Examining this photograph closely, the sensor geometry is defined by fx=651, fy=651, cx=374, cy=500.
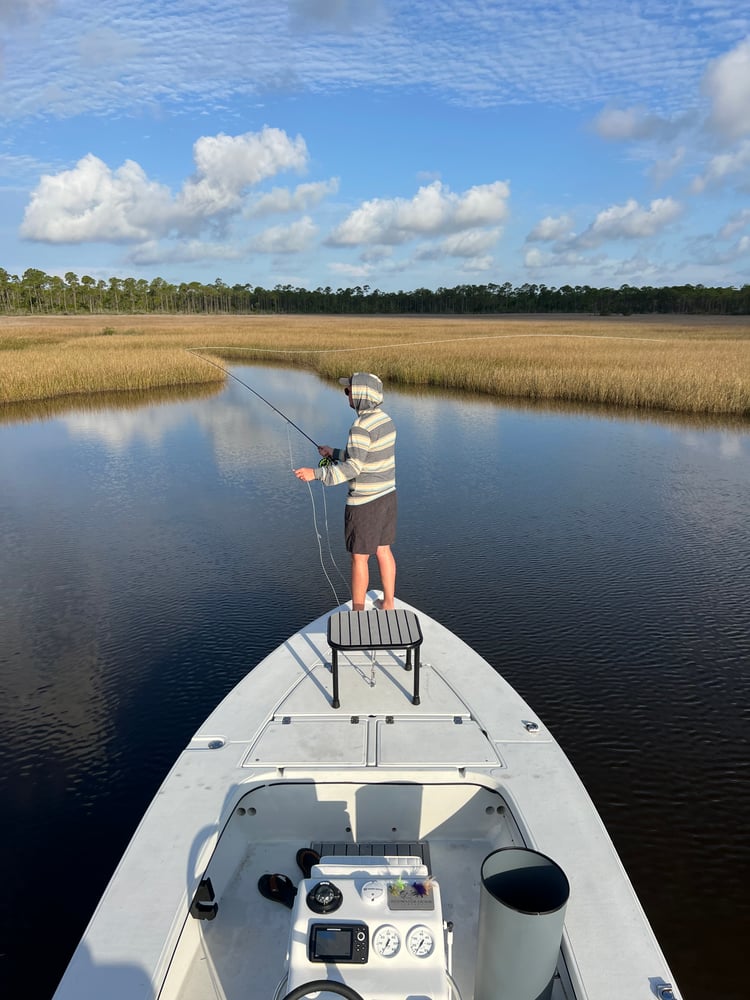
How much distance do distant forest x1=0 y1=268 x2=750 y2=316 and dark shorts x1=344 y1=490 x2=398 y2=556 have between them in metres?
93.1

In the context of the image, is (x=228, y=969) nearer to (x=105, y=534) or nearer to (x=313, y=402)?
(x=105, y=534)

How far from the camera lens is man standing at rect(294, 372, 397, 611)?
415 cm

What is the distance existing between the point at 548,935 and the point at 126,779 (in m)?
3.48

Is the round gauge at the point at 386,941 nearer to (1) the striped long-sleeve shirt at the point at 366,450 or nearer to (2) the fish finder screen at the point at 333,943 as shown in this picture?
(2) the fish finder screen at the point at 333,943

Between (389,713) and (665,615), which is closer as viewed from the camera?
(389,713)

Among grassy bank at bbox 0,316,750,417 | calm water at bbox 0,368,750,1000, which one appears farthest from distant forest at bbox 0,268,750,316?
calm water at bbox 0,368,750,1000

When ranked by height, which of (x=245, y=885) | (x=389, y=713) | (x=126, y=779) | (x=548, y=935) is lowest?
(x=126, y=779)

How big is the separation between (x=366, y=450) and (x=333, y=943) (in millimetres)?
2759

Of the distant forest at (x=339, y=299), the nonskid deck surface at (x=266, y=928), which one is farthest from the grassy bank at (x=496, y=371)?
the distant forest at (x=339, y=299)

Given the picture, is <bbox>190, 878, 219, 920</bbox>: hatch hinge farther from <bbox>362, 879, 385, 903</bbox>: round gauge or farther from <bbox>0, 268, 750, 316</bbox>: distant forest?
<bbox>0, 268, 750, 316</bbox>: distant forest

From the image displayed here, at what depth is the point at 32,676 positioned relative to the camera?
5738mm

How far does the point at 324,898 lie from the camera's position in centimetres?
207

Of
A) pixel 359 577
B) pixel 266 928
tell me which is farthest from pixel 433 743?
pixel 359 577

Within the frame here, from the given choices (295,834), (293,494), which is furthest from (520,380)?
(295,834)
